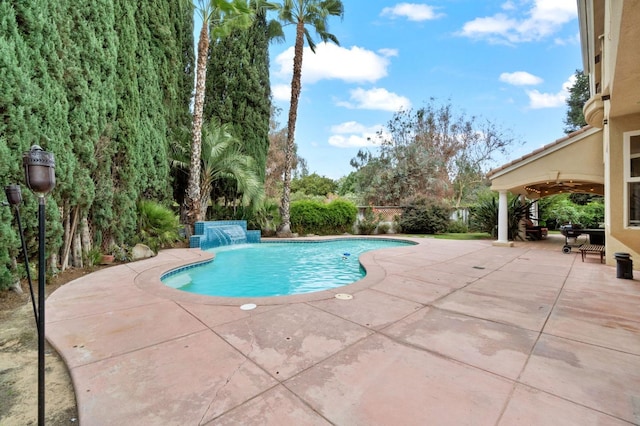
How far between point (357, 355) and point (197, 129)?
35.8ft

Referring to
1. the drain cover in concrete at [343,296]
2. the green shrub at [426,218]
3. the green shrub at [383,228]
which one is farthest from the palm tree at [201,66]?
the green shrub at [426,218]

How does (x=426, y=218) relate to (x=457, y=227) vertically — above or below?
above

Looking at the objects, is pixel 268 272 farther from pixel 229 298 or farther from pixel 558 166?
pixel 558 166

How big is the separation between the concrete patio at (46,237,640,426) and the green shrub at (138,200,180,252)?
13.1 ft

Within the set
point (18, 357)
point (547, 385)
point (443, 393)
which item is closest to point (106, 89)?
point (18, 357)

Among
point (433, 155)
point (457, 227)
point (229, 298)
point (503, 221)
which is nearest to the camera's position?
point (229, 298)

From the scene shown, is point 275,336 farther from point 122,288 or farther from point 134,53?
point 134,53

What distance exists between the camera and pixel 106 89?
22.1 feet

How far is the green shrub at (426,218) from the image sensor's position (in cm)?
1583

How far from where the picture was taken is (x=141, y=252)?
25.8 ft

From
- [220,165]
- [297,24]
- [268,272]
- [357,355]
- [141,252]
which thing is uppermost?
[297,24]

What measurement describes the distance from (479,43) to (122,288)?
22280mm

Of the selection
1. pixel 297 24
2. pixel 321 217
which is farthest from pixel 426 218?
pixel 297 24

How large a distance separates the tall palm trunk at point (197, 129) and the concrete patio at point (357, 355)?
6513 mm
